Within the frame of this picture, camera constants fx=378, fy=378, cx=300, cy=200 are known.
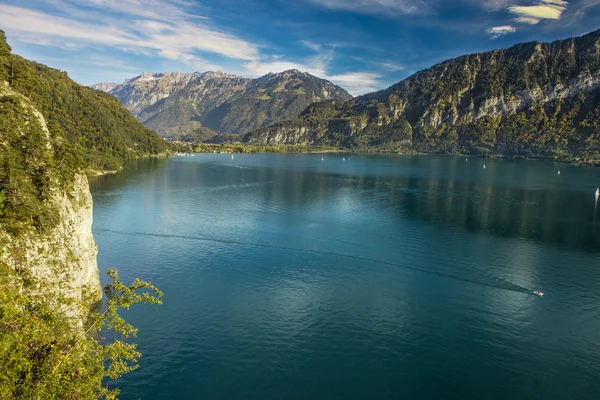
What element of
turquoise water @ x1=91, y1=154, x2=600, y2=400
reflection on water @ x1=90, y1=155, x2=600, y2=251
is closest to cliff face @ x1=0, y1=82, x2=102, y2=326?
turquoise water @ x1=91, y1=154, x2=600, y2=400

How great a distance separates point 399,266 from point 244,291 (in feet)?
112

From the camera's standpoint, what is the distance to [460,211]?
13512cm

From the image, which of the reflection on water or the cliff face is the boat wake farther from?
the cliff face

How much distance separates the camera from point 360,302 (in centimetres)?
6525

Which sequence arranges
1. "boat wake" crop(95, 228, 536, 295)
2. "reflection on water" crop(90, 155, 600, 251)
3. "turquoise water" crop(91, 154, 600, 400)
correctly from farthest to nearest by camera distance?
"reflection on water" crop(90, 155, 600, 251)
"boat wake" crop(95, 228, 536, 295)
"turquoise water" crop(91, 154, 600, 400)

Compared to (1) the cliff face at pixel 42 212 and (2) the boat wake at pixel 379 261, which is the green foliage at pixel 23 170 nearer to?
(1) the cliff face at pixel 42 212

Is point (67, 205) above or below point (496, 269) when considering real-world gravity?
above

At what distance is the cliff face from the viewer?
41594mm

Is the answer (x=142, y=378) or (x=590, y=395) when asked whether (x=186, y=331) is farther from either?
(x=590, y=395)

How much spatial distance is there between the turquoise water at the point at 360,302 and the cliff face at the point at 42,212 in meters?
11.8

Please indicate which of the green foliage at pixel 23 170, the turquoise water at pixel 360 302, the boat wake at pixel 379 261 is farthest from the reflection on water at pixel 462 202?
the green foliage at pixel 23 170

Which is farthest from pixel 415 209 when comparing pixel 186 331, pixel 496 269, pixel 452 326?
pixel 186 331

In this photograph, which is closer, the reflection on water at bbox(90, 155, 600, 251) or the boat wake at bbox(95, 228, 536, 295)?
the boat wake at bbox(95, 228, 536, 295)

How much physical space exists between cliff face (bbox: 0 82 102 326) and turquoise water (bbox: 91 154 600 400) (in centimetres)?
1182
